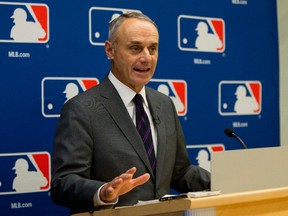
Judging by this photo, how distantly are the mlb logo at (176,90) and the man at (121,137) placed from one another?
61 centimetres

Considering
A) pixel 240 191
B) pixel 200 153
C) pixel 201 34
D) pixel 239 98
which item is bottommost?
pixel 200 153

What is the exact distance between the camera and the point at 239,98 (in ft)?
14.3

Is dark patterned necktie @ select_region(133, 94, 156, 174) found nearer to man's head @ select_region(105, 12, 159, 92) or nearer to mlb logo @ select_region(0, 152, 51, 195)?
man's head @ select_region(105, 12, 159, 92)

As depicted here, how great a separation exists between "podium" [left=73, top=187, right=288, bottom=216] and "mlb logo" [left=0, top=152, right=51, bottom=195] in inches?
52.4

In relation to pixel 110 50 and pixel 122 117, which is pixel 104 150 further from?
pixel 110 50

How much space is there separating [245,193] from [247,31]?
101 inches

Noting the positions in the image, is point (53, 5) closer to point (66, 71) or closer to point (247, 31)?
point (66, 71)

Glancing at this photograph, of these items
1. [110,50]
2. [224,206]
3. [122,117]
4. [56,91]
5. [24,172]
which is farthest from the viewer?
[56,91]

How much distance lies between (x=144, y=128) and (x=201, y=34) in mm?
1332

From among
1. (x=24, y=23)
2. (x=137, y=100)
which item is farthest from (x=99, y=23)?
(x=137, y=100)

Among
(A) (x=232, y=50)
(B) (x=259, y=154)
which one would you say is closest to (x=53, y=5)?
(A) (x=232, y=50)

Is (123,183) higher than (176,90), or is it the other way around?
(176,90)

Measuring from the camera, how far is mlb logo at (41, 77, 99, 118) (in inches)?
139

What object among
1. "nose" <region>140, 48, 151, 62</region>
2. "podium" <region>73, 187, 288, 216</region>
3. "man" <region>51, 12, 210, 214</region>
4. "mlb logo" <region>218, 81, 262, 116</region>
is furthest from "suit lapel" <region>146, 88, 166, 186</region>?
"mlb logo" <region>218, 81, 262, 116</region>
